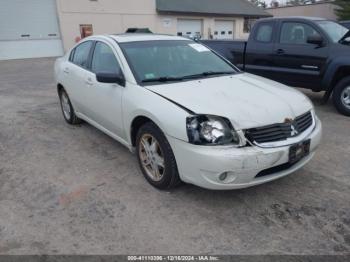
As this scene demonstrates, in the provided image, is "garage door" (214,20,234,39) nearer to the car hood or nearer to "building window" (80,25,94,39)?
"building window" (80,25,94,39)

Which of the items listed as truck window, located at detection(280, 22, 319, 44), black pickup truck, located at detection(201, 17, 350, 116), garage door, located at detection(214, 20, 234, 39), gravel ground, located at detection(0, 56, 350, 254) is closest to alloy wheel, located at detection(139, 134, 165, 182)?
gravel ground, located at detection(0, 56, 350, 254)

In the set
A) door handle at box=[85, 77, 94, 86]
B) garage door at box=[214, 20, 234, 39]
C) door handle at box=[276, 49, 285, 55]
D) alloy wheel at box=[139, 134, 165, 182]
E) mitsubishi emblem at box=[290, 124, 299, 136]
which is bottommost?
garage door at box=[214, 20, 234, 39]

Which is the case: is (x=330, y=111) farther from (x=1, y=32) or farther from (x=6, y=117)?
(x=1, y=32)

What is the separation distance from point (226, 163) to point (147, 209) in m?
0.96

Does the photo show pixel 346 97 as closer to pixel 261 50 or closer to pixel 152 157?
pixel 261 50

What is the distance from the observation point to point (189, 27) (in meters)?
26.4

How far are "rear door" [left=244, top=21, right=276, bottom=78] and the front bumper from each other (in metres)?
4.42

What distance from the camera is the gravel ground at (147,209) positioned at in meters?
2.67

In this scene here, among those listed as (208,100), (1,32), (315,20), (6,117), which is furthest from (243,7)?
(208,100)

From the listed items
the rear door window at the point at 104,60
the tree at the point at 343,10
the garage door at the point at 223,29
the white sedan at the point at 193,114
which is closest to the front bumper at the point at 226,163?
the white sedan at the point at 193,114

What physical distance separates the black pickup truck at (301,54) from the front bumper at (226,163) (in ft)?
12.8

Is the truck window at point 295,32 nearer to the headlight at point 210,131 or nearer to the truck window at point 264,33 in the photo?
the truck window at point 264,33

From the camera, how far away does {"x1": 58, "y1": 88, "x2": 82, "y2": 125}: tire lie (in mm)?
5613

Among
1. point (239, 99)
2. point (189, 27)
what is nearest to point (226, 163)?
point (239, 99)
